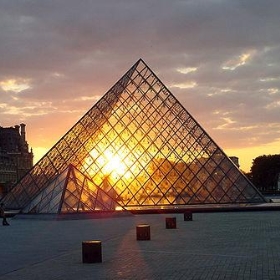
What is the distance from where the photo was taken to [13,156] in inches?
4252

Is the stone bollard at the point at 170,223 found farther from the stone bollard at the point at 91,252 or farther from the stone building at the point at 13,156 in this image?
the stone building at the point at 13,156

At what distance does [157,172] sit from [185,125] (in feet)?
13.1

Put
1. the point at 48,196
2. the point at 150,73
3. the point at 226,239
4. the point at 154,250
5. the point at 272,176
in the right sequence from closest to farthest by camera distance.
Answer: the point at 154,250, the point at 226,239, the point at 48,196, the point at 150,73, the point at 272,176

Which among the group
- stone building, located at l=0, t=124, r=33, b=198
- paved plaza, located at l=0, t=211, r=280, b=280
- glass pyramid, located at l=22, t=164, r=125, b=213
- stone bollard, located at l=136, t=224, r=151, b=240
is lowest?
paved plaza, located at l=0, t=211, r=280, b=280

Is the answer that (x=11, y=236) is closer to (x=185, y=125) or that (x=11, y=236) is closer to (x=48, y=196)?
(x=48, y=196)

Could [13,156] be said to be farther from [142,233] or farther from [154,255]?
[154,255]

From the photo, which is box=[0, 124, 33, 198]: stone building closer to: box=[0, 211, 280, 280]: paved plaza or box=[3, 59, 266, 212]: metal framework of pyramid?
box=[3, 59, 266, 212]: metal framework of pyramid

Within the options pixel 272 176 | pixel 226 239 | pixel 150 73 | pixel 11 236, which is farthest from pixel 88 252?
pixel 272 176

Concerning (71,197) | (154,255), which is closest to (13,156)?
(71,197)

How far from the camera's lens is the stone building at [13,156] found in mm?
100562

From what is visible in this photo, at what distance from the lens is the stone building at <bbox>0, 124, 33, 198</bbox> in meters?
101

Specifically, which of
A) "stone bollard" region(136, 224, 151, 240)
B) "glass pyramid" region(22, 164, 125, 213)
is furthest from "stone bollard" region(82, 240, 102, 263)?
"glass pyramid" region(22, 164, 125, 213)

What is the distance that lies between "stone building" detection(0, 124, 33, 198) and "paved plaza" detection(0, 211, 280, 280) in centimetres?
8457

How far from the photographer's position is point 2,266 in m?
10.6
